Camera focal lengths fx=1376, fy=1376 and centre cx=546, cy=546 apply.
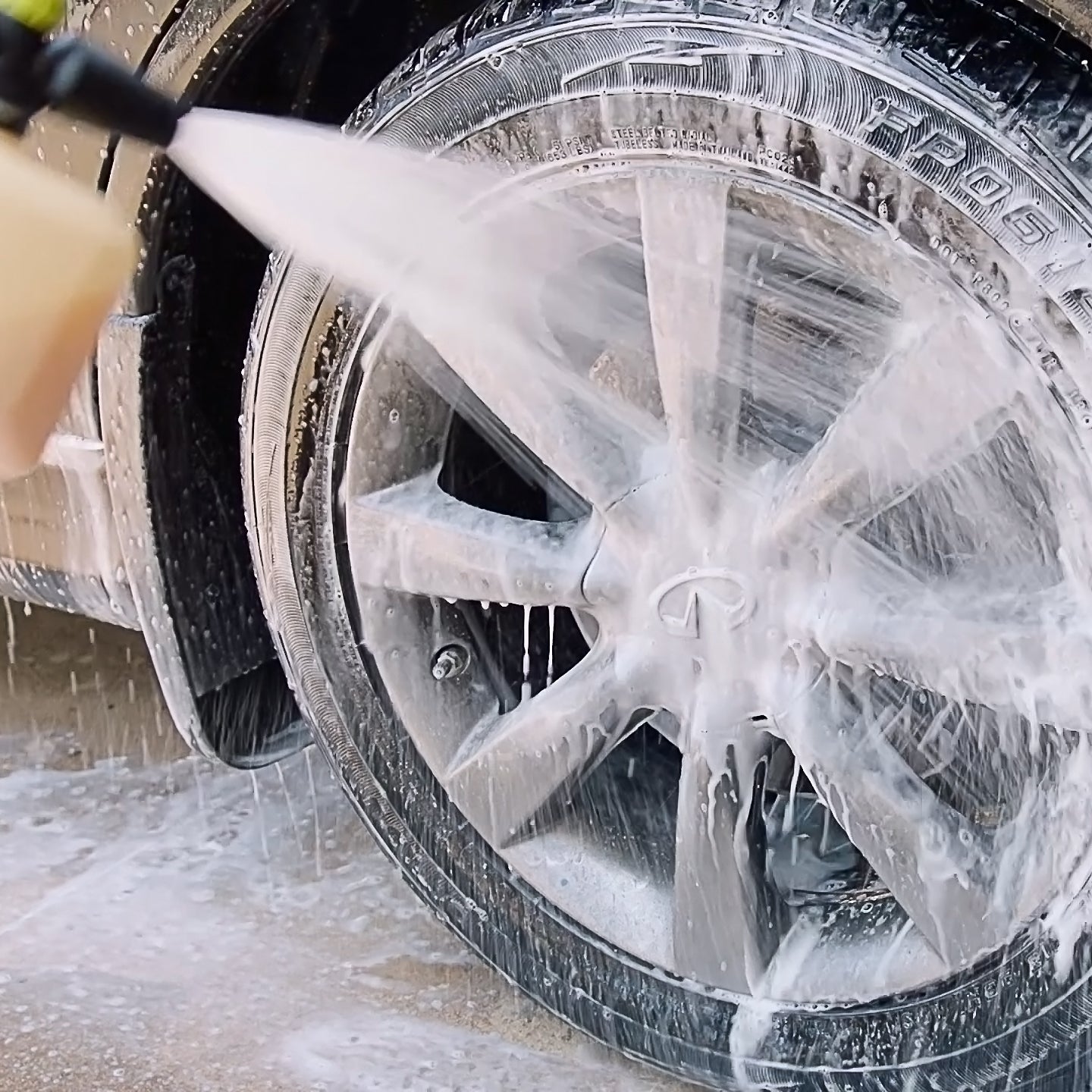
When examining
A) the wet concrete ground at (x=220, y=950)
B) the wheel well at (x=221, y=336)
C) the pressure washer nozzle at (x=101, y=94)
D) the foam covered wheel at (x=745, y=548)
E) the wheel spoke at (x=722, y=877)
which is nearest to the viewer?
the pressure washer nozzle at (x=101, y=94)

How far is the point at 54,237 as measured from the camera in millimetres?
1141


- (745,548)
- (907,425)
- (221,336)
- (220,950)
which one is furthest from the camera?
(220,950)

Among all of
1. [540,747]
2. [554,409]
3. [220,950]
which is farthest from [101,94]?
[220,950]

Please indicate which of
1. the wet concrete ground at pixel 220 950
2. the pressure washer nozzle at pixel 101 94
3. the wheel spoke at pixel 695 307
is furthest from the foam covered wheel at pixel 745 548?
the pressure washer nozzle at pixel 101 94

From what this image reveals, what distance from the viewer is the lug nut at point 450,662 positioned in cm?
167

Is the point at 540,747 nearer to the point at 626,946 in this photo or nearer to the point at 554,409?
the point at 626,946

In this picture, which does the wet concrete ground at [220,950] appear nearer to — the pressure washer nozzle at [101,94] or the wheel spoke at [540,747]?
the wheel spoke at [540,747]

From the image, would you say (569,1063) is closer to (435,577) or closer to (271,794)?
(435,577)

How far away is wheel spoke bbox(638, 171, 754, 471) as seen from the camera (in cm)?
128

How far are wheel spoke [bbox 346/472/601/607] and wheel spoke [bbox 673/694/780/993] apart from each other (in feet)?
0.72

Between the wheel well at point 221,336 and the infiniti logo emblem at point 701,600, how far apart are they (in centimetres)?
68

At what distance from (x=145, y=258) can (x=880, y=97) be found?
36.5 inches

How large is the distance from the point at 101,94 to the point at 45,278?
156 mm

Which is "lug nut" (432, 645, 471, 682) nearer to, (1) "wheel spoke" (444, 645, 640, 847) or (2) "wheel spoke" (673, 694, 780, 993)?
(1) "wheel spoke" (444, 645, 640, 847)
